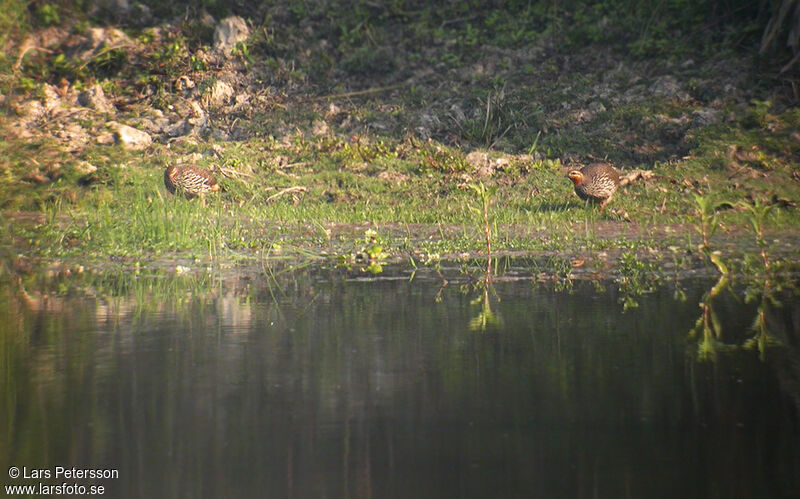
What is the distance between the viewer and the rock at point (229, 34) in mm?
20734

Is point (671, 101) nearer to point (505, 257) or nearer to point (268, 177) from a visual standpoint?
point (268, 177)

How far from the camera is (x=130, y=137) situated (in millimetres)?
17781

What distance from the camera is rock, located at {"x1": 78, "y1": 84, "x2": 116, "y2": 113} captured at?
19172mm

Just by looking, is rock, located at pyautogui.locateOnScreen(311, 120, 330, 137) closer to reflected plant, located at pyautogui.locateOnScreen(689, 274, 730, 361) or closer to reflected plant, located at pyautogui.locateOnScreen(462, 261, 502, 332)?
reflected plant, located at pyautogui.locateOnScreen(462, 261, 502, 332)

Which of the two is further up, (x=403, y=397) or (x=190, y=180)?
(x=190, y=180)

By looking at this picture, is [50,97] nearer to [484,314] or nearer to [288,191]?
[288,191]

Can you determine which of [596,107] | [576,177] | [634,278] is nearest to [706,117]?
[596,107]

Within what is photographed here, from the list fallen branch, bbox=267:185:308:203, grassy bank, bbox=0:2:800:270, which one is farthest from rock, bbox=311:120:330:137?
fallen branch, bbox=267:185:308:203

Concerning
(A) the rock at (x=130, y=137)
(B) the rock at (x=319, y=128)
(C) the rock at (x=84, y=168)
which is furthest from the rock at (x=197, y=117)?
(C) the rock at (x=84, y=168)

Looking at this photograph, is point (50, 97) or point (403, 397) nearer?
point (403, 397)

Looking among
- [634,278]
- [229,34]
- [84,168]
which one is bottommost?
[634,278]

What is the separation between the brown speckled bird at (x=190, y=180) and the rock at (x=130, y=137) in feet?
9.30

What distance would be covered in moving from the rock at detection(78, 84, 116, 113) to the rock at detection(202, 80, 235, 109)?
1.71 metres

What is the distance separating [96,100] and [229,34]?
3164 millimetres
